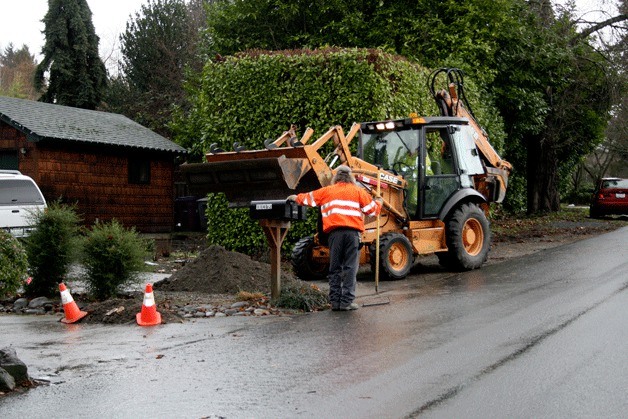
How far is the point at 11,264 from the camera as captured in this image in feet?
41.7

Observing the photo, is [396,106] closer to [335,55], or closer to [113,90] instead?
[335,55]

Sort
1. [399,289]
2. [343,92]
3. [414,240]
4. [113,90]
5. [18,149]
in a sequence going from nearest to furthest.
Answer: [399,289] < [414,240] < [343,92] < [18,149] < [113,90]

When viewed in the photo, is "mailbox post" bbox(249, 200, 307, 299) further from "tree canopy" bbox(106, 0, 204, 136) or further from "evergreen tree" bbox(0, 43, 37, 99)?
"evergreen tree" bbox(0, 43, 37, 99)

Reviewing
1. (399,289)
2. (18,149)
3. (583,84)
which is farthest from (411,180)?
(583,84)

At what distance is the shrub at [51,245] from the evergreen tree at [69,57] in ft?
99.2

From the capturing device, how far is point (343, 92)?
58.2 feet

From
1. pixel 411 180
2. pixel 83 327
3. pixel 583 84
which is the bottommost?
pixel 83 327

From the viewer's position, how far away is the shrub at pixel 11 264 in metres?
12.6

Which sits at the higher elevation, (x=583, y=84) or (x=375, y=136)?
(x=583, y=84)

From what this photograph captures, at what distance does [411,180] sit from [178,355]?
821 centimetres

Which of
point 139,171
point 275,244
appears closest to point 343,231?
point 275,244

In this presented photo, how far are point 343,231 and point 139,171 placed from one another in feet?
60.4

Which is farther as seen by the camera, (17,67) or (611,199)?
(17,67)

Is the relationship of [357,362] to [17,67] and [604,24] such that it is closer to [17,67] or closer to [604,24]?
[604,24]
